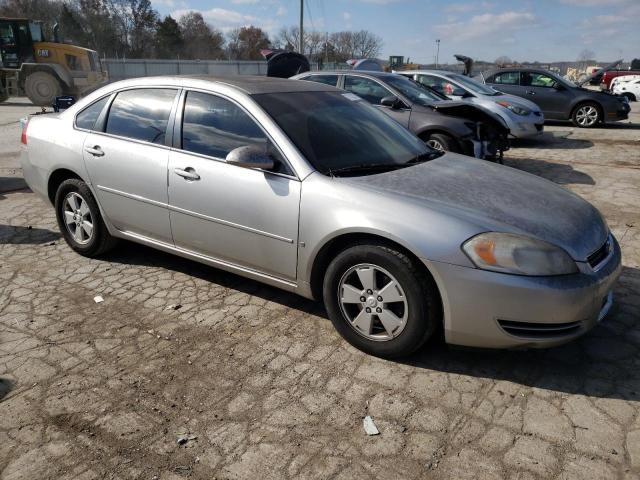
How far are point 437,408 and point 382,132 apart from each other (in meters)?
2.13

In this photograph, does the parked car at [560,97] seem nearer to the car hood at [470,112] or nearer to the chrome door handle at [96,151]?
the car hood at [470,112]

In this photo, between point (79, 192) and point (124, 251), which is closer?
point (79, 192)

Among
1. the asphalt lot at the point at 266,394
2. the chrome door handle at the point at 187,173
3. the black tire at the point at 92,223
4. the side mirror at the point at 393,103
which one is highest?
the side mirror at the point at 393,103

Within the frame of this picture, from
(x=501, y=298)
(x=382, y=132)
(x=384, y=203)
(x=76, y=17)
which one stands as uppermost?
(x=76, y=17)

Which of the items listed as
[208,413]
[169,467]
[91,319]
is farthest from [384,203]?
[91,319]

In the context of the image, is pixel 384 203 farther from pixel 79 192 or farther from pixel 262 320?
pixel 79 192

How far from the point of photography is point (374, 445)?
2.40 m

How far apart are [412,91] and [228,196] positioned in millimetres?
5864

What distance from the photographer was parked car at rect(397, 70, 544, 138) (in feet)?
33.7

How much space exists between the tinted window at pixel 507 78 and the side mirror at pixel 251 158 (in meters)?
12.7

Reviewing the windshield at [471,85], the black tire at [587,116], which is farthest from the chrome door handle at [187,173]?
the black tire at [587,116]

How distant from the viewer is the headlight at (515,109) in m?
Result: 10.4

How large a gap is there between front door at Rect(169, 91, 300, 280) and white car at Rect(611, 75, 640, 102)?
23.3 m

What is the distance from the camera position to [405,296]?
2855mm
